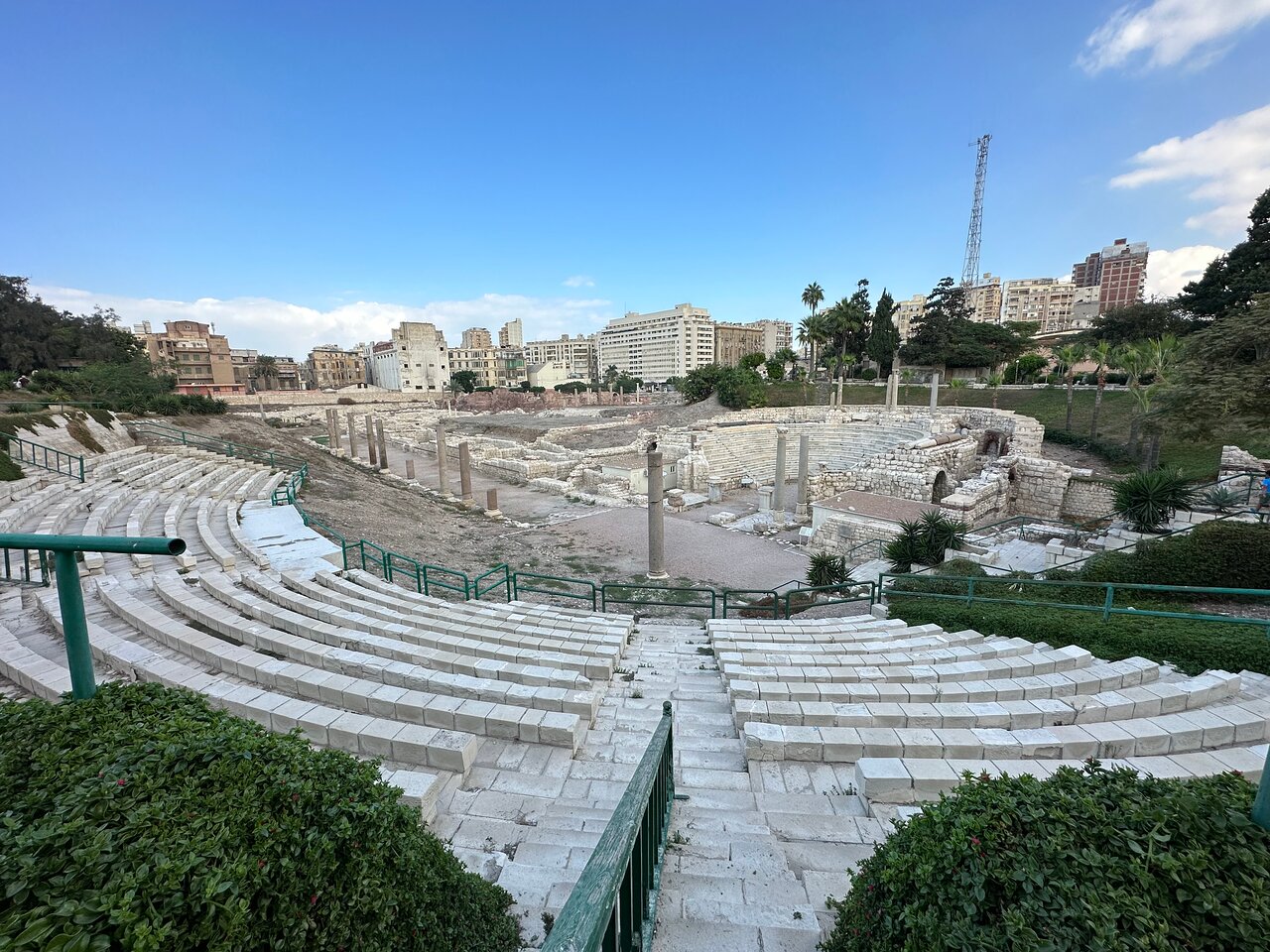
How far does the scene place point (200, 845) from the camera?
1.72 meters

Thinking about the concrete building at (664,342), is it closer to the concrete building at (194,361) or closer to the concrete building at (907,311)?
the concrete building at (907,311)

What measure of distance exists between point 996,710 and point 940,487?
2337cm

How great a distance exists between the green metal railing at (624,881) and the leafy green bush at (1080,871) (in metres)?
1.04

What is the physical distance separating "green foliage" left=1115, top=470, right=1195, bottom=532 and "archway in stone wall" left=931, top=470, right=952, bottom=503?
35.2 ft

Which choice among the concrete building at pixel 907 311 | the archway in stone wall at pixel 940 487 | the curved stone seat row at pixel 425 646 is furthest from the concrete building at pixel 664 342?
the curved stone seat row at pixel 425 646

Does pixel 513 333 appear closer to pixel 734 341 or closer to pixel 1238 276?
pixel 734 341

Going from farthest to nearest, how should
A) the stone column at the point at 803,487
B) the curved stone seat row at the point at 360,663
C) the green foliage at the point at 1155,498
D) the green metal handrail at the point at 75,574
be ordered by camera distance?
the stone column at the point at 803,487, the green foliage at the point at 1155,498, the curved stone seat row at the point at 360,663, the green metal handrail at the point at 75,574

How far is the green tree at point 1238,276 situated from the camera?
30.5 meters

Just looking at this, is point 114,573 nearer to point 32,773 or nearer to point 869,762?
point 32,773

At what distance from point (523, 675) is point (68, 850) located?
5.13m

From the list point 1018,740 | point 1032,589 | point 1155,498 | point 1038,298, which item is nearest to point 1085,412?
point 1155,498

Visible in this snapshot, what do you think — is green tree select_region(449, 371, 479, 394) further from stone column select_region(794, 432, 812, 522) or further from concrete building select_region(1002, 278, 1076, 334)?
concrete building select_region(1002, 278, 1076, 334)

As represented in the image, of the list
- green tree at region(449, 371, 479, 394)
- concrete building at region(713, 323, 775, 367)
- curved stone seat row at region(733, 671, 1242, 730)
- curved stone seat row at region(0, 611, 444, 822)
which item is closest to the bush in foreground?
curved stone seat row at region(0, 611, 444, 822)

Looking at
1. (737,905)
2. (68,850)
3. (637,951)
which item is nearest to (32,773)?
(68,850)
